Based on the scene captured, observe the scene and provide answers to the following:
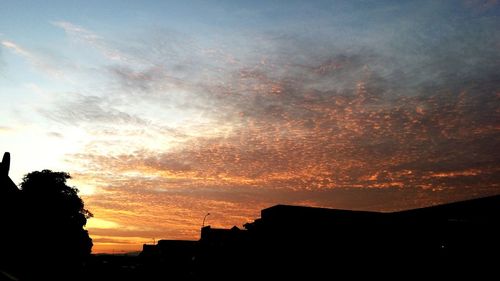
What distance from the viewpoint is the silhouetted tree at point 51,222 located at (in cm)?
4341

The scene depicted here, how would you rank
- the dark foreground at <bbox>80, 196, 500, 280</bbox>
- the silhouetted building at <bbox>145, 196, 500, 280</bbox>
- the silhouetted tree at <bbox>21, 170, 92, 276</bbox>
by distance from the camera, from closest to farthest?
the dark foreground at <bbox>80, 196, 500, 280</bbox> → the silhouetted building at <bbox>145, 196, 500, 280</bbox> → the silhouetted tree at <bbox>21, 170, 92, 276</bbox>

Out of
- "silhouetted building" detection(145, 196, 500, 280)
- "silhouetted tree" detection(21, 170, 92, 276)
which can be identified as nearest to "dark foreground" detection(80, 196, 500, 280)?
"silhouetted building" detection(145, 196, 500, 280)

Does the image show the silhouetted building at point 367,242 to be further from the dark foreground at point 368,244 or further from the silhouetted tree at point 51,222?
the silhouetted tree at point 51,222

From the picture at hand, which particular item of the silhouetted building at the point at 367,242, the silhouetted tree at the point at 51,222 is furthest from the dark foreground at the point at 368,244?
the silhouetted tree at the point at 51,222

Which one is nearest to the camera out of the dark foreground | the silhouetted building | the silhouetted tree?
the dark foreground

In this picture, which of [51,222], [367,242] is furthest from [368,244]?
[51,222]

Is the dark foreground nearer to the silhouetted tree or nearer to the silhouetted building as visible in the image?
the silhouetted building

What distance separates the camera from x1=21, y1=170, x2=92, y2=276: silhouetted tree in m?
43.4

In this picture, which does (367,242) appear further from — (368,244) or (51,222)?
(51,222)

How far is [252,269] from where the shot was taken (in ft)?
155

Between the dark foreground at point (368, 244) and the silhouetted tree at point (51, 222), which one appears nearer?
the dark foreground at point (368, 244)

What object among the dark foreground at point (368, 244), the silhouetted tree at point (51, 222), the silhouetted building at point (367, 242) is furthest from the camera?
the silhouetted tree at point (51, 222)

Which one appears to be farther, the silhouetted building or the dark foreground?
the silhouetted building

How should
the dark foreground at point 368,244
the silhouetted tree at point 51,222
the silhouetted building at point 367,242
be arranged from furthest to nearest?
the silhouetted tree at point 51,222
the silhouetted building at point 367,242
the dark foreground at point 368,244
